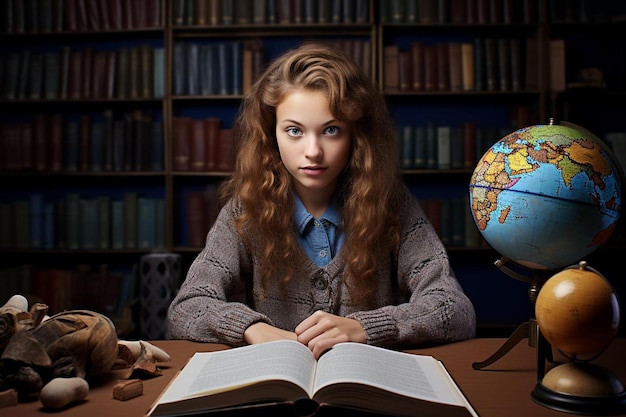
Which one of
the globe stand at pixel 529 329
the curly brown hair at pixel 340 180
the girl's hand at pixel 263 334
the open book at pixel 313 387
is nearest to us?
the open book at pixel 313 387

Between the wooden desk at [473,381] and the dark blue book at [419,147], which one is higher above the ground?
the dark blue book at [419,147]

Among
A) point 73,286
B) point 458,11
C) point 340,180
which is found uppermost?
point 458,11

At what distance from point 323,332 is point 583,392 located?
0.48 meters

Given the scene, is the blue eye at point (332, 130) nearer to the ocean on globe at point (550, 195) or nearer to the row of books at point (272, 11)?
the ocean on globe at point (550, 195)

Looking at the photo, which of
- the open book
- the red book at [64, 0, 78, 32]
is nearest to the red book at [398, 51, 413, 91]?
the red book at [64, 0, 78, 32]

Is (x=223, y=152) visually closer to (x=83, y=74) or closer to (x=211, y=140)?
(x=211, y=140)

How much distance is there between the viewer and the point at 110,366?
3.64 ft

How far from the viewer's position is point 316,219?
1.73 m

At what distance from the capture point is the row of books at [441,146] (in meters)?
4.05

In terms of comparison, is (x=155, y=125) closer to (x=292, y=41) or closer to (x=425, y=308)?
(x=292, y=41)

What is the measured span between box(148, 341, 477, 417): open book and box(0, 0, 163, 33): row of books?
3405mm

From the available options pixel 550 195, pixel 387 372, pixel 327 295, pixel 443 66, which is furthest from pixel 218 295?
pixel 443 66

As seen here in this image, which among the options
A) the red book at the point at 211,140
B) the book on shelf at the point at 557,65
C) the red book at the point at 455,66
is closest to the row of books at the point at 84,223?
the red book at the point at 211,140

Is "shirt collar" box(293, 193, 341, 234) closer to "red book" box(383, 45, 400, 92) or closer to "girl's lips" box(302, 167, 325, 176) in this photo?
"girl's lips" box(302, 167, 325, 176)
